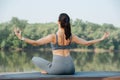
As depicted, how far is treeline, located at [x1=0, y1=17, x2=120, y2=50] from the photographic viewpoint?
2184 centimetres

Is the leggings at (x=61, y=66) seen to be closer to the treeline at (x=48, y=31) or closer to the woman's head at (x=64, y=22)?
the woman's head at (x=64, y=22)

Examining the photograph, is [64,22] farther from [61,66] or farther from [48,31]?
[48,31]

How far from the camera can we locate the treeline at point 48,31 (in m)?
21.8

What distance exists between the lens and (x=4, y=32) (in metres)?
23.5

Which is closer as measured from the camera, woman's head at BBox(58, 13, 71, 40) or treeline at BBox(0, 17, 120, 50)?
woman's head at BBox(58, 13, 71, 40)

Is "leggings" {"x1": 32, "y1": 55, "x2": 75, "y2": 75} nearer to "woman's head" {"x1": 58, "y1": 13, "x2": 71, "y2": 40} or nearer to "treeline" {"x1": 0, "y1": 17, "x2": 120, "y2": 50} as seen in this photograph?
"woman's head" {"x1": 58, "y1": 13, "x2": 71, "y2": 40}

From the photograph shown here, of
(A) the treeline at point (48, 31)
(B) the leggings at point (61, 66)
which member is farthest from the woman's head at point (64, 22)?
(A) the treeline at point (48, 31)

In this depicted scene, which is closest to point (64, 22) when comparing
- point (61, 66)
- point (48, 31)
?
point (61, 66)

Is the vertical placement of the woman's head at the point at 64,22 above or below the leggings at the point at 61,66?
above

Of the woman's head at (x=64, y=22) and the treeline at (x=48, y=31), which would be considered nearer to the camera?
the woman's head at (x=64, y=22)

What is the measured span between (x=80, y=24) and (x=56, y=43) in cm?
1989

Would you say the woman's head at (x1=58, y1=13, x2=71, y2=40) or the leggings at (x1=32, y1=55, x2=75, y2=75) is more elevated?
the woman's head at (x1=58, y1=13, x2=71, y2=40)

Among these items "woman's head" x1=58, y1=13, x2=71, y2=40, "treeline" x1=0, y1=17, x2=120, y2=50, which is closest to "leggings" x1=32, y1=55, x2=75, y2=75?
"woman's head" x1=58, y1=13, x2=71, y2=40

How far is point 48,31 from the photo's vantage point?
22.0 metres
